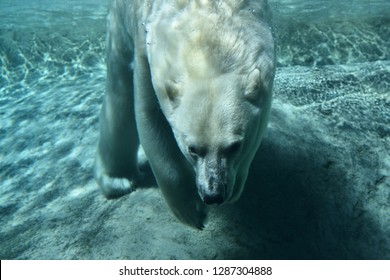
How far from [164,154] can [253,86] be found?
893mm

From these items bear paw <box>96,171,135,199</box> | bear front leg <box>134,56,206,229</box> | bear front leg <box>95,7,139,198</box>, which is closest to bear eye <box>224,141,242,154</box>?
bear front leg <box>134,56,206,229</box>

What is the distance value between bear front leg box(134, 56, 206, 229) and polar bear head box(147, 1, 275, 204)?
48cm

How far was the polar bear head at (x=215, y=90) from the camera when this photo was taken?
1.53 metres

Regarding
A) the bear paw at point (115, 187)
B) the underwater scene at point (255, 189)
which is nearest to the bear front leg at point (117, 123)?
the bear paw at point (115, 187)

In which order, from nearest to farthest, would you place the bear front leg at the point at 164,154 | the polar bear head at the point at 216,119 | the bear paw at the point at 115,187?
the polar bear head at the point at 216,119, the bear front leg at the point at 164,154, the bear paw at the point at 115,187

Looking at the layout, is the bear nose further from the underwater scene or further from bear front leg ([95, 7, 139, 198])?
bear front leg ([95, 7, 139, 198])

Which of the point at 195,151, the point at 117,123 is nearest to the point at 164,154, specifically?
the point at 195,151

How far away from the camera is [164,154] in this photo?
2309mm

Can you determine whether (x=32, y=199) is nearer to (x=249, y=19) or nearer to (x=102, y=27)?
(x=249, y=19)

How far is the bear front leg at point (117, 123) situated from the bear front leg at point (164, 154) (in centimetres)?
59

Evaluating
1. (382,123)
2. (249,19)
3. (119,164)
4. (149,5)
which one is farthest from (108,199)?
(382,123)

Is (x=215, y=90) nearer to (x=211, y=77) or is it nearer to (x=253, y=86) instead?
(x=211, y=77)

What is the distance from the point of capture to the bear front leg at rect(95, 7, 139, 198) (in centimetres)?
285

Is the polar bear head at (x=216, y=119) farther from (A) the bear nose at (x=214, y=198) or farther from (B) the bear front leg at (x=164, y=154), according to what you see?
(B) the bear front leg at (x=164, y=154)
